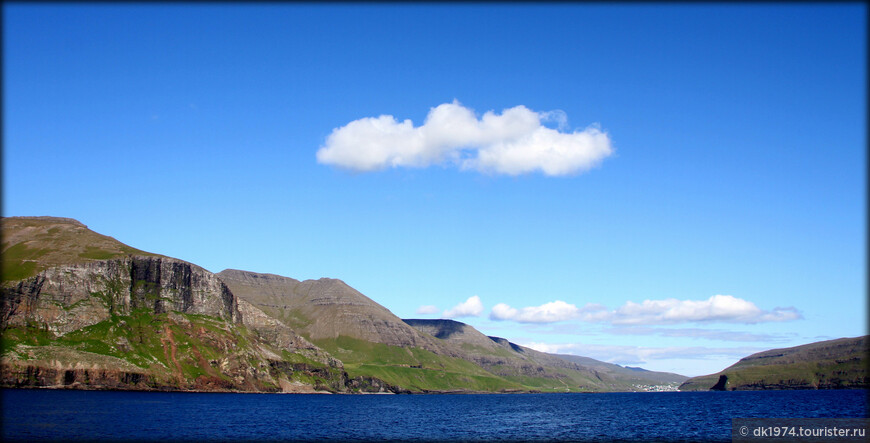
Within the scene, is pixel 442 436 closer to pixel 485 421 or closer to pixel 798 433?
pixel 485 421

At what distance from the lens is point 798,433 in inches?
4048

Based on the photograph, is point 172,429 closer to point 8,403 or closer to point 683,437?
point 8,403

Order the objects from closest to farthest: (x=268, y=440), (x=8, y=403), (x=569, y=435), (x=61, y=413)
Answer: (x=268, y=440) < (x=569, y=435) < (x=61, y=413) < (x=8, y=403)

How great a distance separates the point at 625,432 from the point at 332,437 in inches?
2262

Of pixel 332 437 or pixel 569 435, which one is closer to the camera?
pixel 332 437

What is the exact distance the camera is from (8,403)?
454 feet

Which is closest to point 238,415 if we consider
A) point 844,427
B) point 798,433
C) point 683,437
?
point 683,437

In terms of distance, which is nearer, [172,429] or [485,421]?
[172,429]

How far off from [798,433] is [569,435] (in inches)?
1594

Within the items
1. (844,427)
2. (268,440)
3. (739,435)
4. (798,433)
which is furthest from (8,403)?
(844,427)

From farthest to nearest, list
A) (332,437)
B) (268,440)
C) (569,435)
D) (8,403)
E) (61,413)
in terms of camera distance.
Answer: (8,403)
(61,413)
(569,435)
(332,437)
(268,440)

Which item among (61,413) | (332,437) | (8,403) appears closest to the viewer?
(332,437)

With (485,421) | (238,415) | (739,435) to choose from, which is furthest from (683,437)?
(238,415)

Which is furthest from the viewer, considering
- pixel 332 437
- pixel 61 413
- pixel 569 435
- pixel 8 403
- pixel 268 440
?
pixel 8 403
